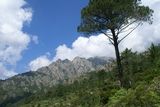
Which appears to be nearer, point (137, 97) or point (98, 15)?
point (137, 97)

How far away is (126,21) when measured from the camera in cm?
3944

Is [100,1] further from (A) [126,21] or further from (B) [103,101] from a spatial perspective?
(B) [103,101]

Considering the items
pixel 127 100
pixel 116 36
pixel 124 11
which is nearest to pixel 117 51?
pixel 116 36

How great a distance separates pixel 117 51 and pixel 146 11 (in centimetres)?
543

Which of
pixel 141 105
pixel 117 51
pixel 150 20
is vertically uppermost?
pixel 150 20

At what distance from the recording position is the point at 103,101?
141ft

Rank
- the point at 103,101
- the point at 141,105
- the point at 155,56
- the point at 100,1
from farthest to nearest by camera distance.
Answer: the point at 155,56
the point at 103,101
the point at 100,1
the point at 141,105

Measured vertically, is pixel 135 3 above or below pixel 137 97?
above

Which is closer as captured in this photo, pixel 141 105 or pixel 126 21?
pixel 141 105

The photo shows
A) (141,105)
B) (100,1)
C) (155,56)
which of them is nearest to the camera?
(141,105)

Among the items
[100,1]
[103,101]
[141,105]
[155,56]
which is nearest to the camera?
[141,105]

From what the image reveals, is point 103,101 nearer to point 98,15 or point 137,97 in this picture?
point 98,15

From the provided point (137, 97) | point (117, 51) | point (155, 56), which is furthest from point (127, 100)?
point (155, 56)

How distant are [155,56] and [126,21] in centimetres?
5602
